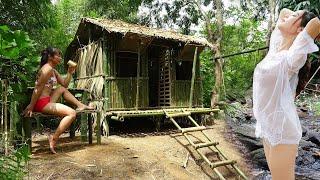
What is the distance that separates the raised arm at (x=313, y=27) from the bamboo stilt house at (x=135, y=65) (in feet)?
23.7

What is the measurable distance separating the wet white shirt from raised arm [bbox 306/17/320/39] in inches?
1.1

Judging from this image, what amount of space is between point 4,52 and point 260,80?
1.73m

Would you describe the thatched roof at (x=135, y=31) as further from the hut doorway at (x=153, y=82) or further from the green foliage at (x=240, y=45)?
the green foliage at (x=240, y=45)

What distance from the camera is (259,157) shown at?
28.9ft

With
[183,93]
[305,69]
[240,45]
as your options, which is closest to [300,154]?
[183,93]

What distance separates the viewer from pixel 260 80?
244 cm

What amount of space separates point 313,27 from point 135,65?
362 inches

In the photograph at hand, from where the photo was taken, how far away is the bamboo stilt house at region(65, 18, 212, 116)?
9.92 m

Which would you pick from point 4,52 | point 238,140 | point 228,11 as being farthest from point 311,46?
point 228,11

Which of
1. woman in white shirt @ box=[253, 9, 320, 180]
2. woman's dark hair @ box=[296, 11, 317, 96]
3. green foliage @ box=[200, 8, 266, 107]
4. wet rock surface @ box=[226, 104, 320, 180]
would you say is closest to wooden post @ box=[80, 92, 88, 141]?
wet rock surface @ box=[226, 104, 320, 180]

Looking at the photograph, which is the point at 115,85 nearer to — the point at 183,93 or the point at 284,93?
the point at 183,93

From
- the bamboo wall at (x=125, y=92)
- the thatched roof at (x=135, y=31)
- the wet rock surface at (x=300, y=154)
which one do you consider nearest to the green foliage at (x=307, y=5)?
the wet rock surface at (x=300, y=154)

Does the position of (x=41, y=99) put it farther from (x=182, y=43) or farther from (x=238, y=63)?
(x=238, y=63)

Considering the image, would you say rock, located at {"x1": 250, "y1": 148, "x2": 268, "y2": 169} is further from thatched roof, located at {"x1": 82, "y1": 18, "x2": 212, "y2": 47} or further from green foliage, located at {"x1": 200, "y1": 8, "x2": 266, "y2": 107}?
green foliage, located at {"x1": 200, "y1": 8, "x2": 266, "y2": 107}
